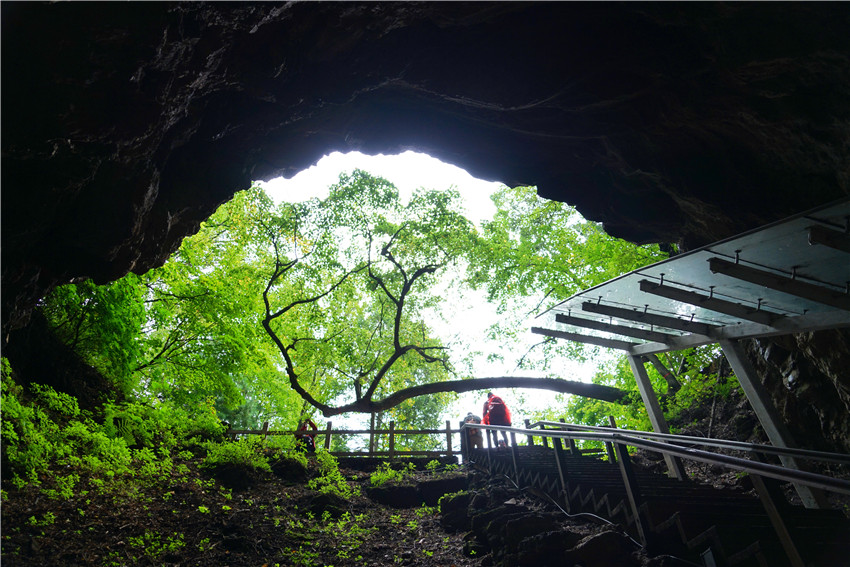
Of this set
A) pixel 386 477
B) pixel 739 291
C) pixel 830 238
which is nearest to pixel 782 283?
pixel 739 291

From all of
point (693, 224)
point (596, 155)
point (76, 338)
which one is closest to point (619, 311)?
point (693, 224)

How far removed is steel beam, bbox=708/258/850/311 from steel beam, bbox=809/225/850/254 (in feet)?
2.88

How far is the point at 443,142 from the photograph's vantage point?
30.0 feet

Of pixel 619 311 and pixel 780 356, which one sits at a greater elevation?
pixel 619 311

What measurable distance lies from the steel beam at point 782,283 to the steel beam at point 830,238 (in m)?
0.88

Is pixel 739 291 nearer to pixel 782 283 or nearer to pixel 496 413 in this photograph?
pixel 782 283

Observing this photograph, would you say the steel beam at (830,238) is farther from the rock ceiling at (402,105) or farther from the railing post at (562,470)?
the railing post at (562,470)

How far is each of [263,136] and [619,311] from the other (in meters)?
7.24

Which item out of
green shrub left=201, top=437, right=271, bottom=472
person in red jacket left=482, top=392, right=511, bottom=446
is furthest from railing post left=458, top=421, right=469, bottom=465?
green shrub left=201, top=437, right=271, bottom=472

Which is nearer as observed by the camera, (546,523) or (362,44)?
(546,523)

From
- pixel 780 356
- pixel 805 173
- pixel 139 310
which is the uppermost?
pixel 805 173

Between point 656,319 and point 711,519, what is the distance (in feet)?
12.0

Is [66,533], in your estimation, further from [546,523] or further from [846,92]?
[846,92]

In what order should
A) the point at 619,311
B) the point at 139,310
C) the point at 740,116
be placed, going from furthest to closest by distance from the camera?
1. the point at 139,310
2. the point at 619,311
3. the point at 740,116
